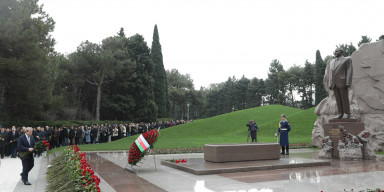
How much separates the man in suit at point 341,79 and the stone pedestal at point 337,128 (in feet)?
1.03

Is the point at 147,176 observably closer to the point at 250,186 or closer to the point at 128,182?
the point at 128,182

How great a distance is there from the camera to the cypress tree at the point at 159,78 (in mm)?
49750

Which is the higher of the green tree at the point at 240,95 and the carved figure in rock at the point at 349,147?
the green tree at the point at 240,95

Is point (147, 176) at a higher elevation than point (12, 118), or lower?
lower

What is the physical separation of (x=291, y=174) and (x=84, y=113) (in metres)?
33.3

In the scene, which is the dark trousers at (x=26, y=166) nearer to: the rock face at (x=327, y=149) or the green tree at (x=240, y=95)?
the rock face at (x=327, y=149)

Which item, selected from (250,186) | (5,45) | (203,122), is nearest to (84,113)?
(203,122)

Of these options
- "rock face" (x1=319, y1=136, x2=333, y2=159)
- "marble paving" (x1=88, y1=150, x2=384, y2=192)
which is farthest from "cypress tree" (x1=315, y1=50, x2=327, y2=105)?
"marble paving" (x1=88, y1=150, x2=384, y2=192)

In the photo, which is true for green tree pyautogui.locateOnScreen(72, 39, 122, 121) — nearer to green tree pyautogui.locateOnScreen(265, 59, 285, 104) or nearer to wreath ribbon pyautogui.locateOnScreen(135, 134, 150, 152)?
wreath ribbon pyautogui.locateOnScreen(135, 134, 150, 152)

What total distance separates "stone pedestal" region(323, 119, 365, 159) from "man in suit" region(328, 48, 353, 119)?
1.03 ft

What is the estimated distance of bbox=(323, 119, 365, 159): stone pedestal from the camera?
1085cm

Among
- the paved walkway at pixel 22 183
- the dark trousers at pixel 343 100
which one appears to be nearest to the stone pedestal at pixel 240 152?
the dark trousers at pixel 343 100

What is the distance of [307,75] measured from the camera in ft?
221

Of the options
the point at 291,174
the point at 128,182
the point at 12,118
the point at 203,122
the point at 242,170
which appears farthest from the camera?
the point at 203,122
